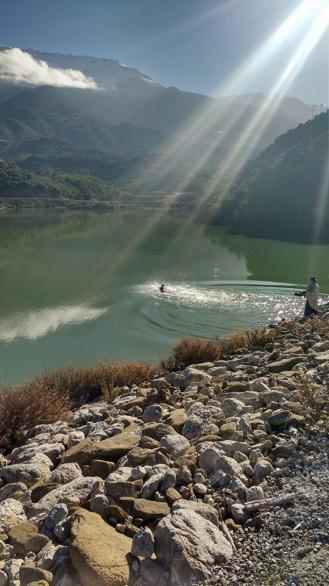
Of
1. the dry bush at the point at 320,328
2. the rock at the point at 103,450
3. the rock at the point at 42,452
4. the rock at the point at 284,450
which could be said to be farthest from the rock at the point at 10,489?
the dry bush at the point at 320,328

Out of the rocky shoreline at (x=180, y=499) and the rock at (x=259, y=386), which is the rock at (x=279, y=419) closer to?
the rocky shoreline at (x=180, y=499)

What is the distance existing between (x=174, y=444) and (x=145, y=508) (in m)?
1.19

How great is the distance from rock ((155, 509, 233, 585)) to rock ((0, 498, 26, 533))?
4.40 feet

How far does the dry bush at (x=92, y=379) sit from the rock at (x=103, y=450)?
12.5 feet

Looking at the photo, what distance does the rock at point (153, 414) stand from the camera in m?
6.25

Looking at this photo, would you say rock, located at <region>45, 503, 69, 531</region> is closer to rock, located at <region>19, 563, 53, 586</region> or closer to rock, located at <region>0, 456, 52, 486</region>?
rock, located at <region>19, 563, 53, 586</region>

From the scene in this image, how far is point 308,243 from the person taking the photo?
171 ft

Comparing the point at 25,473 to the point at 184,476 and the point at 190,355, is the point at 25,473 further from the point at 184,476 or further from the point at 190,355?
the point at 190,355

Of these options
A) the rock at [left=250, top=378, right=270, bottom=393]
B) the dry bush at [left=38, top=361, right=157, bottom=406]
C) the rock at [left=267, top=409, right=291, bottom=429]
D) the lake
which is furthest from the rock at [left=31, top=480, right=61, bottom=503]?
the lake

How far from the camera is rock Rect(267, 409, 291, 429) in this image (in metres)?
5.05

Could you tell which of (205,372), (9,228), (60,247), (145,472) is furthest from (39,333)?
(9,228)

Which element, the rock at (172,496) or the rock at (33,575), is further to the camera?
the rock at (172,496)

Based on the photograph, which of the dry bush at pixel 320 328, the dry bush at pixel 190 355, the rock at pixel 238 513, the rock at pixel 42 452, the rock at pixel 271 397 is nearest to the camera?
the rock at pixel 238 513

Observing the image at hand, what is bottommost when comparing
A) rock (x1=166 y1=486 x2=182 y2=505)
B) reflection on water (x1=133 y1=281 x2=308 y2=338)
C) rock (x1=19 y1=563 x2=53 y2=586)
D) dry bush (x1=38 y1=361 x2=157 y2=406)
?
reflection on water (x1=133 y1=281 x2=308 y2=338)
